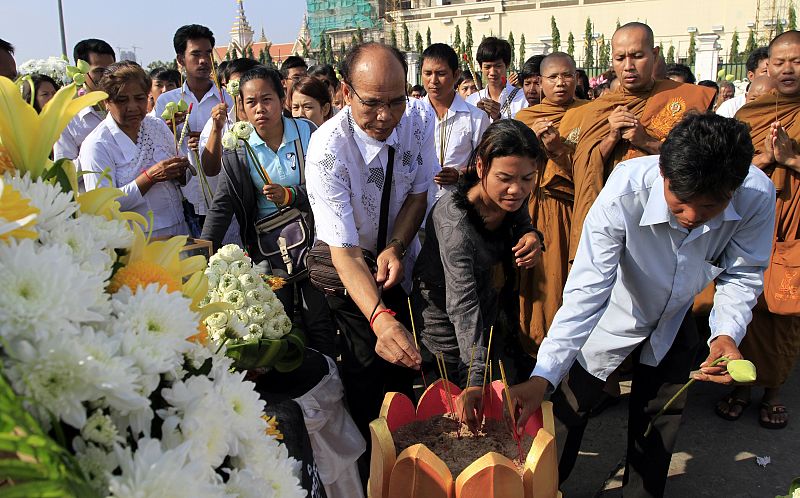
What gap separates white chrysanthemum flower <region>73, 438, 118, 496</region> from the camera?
2.21 feet

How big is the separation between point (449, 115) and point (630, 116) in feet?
3.61

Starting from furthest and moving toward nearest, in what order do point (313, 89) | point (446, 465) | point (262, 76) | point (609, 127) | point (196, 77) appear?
point (196, 77) < point (313, 89) < point (609, 127) < point (262, 76) < point (446, 465)

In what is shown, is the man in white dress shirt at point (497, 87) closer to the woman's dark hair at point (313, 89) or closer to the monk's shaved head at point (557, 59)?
the monk's shaved head at point (557, 59)

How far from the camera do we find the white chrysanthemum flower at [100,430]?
26.8 inches

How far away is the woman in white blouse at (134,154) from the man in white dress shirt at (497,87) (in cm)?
253

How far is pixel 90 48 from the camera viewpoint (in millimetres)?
5082

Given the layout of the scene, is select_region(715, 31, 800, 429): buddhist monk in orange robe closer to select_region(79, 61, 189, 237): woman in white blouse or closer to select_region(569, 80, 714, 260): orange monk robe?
select_region(569, 80, 714, 260): orange monk robe

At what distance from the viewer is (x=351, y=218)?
2133 mm

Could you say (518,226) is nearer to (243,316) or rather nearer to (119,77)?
(243,316)

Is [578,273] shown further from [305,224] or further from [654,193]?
[305,224]

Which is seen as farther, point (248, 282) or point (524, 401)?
point (248, 282)

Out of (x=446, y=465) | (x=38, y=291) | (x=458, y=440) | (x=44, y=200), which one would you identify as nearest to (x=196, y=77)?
(x=458, y=440)

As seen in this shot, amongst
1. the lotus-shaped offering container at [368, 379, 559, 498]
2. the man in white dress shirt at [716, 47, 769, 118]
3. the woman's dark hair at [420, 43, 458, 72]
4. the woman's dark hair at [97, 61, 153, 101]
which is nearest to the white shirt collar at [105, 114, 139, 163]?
the woman's dark hair at [97, 61, 153, 101]

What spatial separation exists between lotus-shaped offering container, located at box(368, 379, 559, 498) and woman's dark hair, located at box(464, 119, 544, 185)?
0.74m
